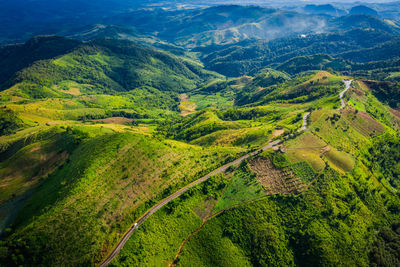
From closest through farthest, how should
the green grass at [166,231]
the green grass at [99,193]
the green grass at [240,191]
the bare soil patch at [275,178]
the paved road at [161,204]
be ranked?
the green grass at [99,193] → the paved road at [161,204] → the green grass at [166,231] → the green grass at [240,191] → the bare soil patch at [275,178]

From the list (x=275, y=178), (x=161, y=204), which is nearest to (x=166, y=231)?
(x=161, y=204)

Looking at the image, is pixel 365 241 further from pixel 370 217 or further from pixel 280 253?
pixel 280 253

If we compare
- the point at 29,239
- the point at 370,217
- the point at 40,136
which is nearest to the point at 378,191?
the point at 370,217

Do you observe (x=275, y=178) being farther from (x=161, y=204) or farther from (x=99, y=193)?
(x=99, y=193)

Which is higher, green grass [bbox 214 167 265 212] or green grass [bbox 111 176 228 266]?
green grass [bbox 111 176 228 266]

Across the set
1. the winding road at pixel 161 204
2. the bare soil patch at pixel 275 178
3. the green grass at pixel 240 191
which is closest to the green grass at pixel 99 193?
the winding road at pixel 161 204

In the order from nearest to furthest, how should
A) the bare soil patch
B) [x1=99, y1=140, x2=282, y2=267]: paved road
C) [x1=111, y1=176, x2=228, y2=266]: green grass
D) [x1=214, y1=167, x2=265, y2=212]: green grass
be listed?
1. [x1=99, y1=140, x2=282, y2=267]: paved road
2. [x1=111, y1=176, x2=228, y2=266]: green grass
3. [x1=214, y1=167, x2=265, y2=212]: green grass
4. the bare soil patch

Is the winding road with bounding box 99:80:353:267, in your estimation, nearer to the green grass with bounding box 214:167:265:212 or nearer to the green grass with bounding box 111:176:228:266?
the green grass with bounding box 111:176:228:266

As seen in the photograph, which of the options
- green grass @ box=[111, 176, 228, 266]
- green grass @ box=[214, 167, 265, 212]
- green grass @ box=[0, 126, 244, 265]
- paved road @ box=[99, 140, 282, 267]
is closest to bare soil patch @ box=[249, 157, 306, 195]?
green grass @ box=[214, 167, 265, 212]

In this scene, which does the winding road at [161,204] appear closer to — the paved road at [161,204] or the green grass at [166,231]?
the paved road at [161,204]

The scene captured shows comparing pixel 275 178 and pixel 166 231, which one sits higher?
pixel 166 231

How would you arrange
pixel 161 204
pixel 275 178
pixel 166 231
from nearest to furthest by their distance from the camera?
1. pixel 166 231
2. pixel 161 204
3. pixel 275 178
